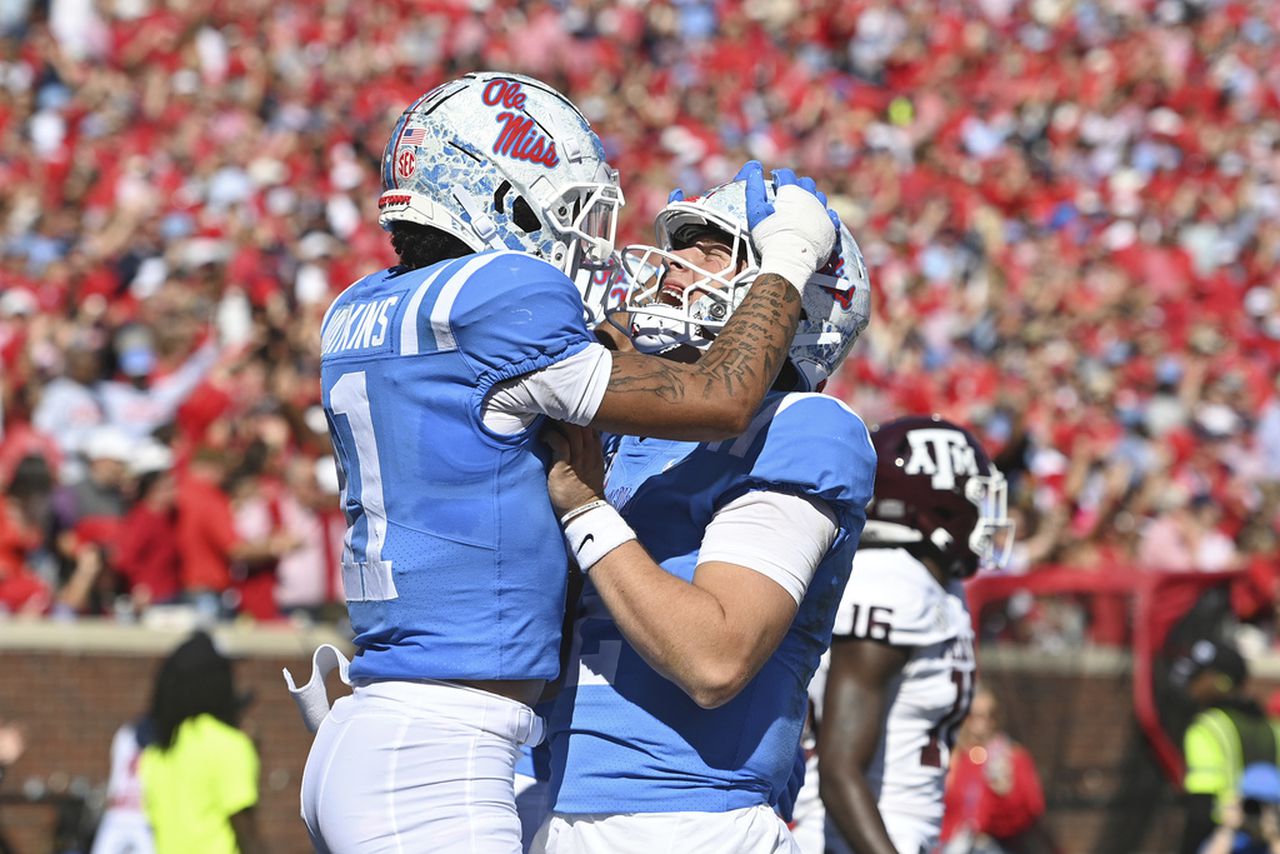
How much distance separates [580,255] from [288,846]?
600 cm

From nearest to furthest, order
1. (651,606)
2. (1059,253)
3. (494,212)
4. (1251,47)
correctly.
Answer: (651,606)
(494,212)
(1059,253)
(1251,47)

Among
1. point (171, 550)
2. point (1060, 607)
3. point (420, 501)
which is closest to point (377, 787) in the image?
point (420, 501)

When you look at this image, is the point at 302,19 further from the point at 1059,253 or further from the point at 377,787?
the point at 377,787

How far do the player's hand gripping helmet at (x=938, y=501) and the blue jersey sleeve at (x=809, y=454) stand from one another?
1.34 metres

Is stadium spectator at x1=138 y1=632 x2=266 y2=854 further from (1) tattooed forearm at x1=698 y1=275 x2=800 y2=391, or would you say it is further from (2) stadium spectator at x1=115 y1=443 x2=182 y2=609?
(1) tattooed forearm at x1=698 y1=275 x2=800 y2=391

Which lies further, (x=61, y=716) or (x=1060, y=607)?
(x=1060, y=607)

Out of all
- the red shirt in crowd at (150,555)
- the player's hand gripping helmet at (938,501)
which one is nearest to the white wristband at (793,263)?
the player's hand gripping helmet at (938,501)

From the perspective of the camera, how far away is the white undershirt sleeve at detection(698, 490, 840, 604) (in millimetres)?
3039

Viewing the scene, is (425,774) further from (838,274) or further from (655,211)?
(655,211)

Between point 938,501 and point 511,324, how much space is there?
1.91 metres

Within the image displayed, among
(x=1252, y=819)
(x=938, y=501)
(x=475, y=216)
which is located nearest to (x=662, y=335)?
(x=475, y=216)

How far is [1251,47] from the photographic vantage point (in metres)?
21.9

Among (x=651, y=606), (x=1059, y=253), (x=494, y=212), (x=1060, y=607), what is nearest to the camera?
(x=651, y=606)

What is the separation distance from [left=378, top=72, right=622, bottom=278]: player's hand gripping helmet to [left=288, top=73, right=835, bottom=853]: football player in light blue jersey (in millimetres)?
46
